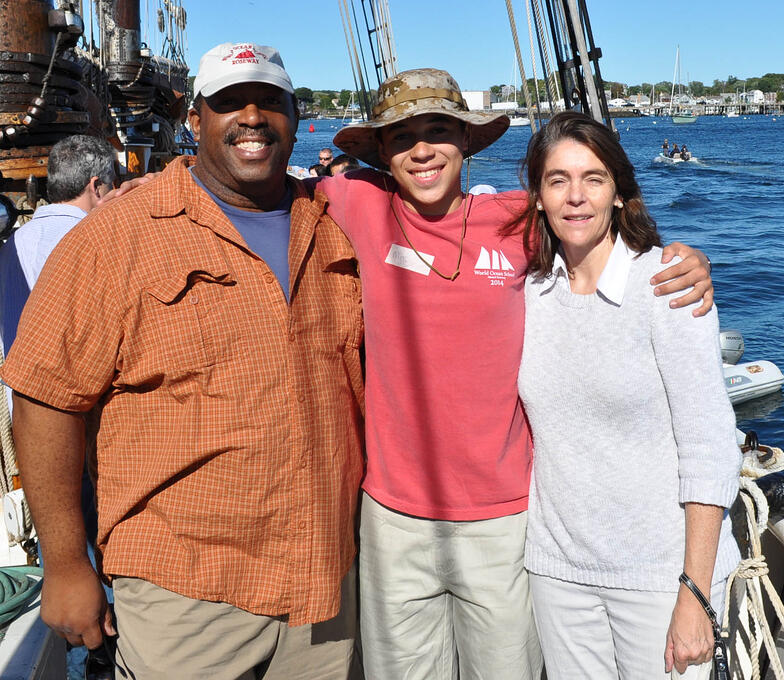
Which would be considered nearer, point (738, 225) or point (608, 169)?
point (608, 169)

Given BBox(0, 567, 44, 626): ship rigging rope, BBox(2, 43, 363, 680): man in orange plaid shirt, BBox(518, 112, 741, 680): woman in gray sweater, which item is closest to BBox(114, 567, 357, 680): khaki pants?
BBox(2, 43, 363, 680): man in orange plaid shirt

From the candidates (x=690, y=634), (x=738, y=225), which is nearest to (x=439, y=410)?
(x=690, y=634)

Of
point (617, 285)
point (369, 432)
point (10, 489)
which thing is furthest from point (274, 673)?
point (10, 489)

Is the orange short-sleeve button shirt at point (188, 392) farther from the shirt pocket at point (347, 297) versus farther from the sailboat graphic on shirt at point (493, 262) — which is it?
the sailboat graphic on shirt at point (493, 262)

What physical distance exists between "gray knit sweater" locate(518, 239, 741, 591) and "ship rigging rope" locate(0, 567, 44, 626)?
1.85 m

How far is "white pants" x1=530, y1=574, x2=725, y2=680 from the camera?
7.20 feet

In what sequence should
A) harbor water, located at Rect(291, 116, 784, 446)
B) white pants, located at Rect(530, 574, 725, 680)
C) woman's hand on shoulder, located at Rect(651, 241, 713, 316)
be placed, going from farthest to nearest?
harbor water, located at Rect(291, 116, 784, 446) < white pants, located at Rect(530, 574, 725, 680) < woman's hand on shoulder, located at Rect(651, 241, 713, 316)

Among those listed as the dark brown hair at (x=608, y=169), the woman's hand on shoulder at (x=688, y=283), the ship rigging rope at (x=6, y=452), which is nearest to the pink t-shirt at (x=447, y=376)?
the dark brown hair at (x=608, y=169)

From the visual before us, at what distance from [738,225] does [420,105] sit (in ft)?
100.0

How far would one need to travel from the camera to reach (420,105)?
8.21ft

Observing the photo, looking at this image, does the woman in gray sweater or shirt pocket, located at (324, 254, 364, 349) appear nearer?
the woman in gray sweater

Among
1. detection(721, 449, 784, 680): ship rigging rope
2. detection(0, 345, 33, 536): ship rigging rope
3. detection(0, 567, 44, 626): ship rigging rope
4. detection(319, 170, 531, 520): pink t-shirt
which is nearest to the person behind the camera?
detection(721, 449, 784, 680): ship rigging rope

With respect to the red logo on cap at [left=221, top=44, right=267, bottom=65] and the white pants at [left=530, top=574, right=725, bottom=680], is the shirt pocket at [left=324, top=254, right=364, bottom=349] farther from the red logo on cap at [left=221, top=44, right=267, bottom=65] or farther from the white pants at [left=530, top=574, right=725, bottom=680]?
the white pants at [left=530, top=574, right=725, bottom=680]

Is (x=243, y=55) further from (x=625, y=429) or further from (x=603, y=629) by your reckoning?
(x=603, y=629)
